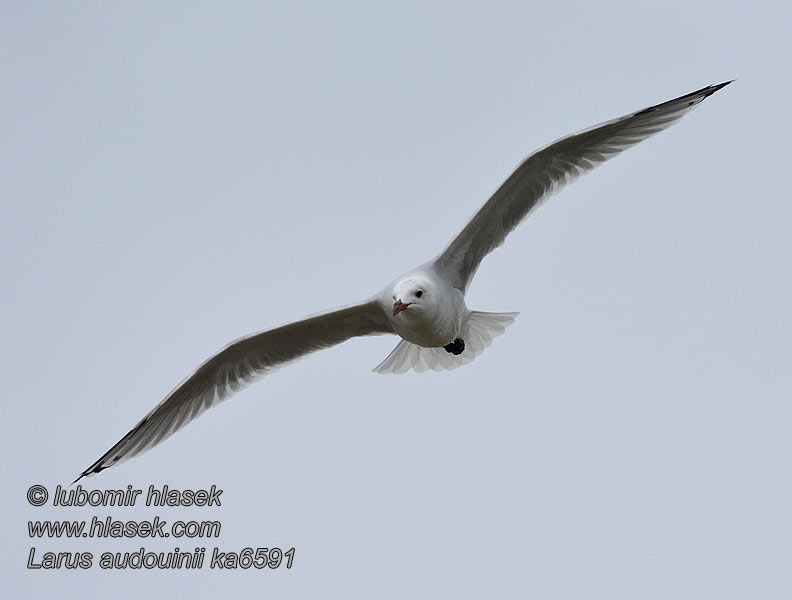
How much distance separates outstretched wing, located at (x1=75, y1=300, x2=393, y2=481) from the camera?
30.2 feet

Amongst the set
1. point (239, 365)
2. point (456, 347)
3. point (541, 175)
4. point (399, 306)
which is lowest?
point (239, 365)

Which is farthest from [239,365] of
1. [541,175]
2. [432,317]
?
[541,175]

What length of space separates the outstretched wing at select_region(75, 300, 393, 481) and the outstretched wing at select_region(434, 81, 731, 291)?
69cm

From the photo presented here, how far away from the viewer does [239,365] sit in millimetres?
9594

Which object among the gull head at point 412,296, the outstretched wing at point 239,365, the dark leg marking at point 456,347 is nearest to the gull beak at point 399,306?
the gull head at point 412,296

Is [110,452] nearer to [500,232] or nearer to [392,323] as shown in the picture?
[392,323]

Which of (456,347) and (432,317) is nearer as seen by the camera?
(432,317)

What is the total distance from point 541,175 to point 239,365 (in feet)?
8.44

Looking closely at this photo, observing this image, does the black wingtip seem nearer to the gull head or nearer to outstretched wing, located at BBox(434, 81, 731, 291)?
outstretched wing, located at BBox(434, 81, 731, 291)

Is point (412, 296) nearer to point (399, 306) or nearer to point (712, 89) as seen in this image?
point (399, 306)

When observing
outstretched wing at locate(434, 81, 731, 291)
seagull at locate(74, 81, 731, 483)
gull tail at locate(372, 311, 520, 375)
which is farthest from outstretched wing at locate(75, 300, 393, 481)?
outstretched wing at locate(434, 81, 731, 291)

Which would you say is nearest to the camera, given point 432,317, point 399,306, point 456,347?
point 399,306

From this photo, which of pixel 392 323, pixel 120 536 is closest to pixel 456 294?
pixel 392 323

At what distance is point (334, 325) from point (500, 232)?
1344 millimetres
